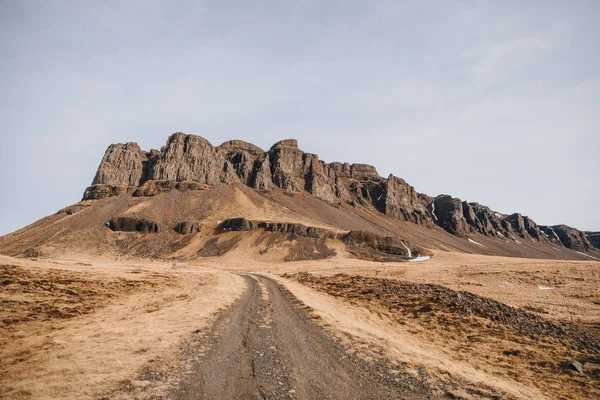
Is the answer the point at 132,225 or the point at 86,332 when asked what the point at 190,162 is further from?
the point at 86,332

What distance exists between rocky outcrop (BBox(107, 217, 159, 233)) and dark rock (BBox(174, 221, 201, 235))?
750 cm

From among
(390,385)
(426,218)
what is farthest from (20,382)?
(426,218)

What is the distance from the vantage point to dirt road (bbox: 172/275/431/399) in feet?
24.1

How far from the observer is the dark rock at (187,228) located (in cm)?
9817

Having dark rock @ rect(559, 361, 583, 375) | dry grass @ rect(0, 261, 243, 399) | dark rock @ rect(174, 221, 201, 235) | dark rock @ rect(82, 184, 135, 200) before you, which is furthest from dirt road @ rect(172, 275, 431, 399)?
dark rock @ rect(82, 184, 135, 200)

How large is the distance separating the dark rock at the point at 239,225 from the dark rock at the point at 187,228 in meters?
9.61

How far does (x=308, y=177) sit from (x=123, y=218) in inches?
4200

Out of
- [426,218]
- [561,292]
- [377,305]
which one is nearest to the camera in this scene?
[377,305]

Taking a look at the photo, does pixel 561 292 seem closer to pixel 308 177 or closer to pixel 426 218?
pixel 308 177

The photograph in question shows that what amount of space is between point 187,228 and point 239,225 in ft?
61.5

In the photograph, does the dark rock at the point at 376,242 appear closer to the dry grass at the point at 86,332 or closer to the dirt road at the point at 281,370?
the dry grass at the point at 86,332

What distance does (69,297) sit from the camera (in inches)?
768

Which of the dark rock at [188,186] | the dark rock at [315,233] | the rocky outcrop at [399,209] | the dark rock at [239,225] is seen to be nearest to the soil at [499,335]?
the dark rock at [315,233]

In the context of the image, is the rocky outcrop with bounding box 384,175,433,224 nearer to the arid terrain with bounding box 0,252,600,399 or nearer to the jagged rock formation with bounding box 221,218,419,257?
the jagged rock formation with bounding box 221,218,419,257
